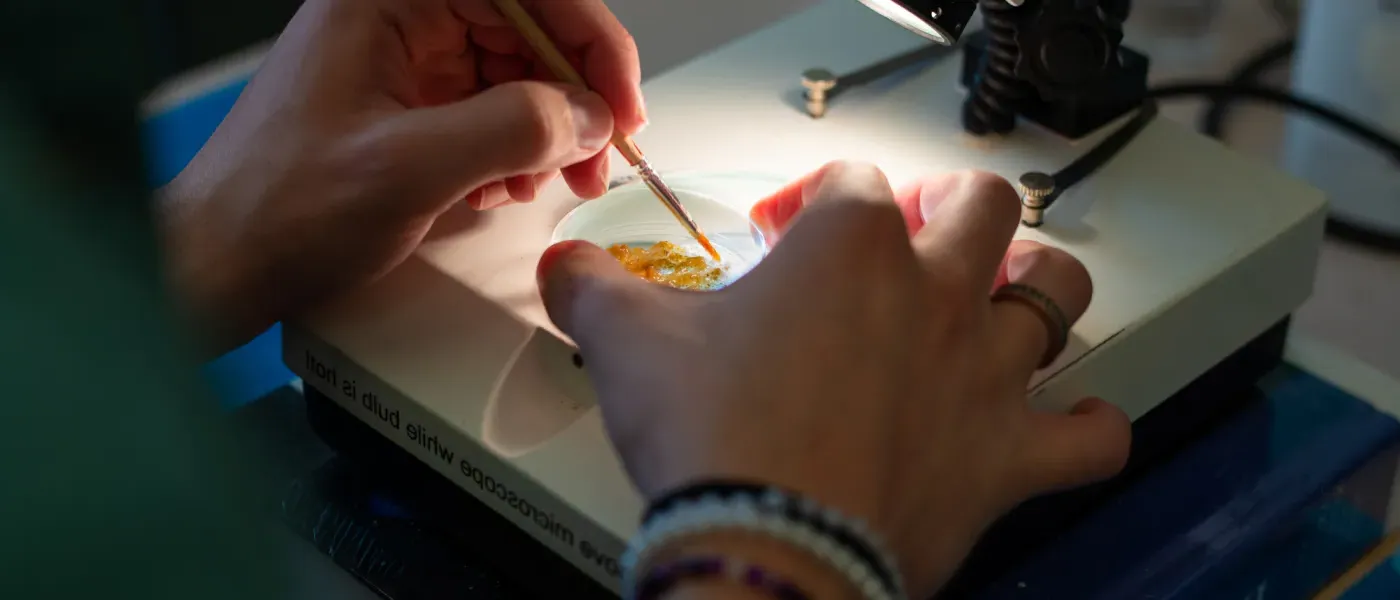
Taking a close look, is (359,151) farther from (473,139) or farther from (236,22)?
(236,22)

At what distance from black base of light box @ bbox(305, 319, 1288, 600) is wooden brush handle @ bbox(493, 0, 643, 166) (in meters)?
0.19

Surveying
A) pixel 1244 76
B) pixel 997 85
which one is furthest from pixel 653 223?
pixel 1244 76

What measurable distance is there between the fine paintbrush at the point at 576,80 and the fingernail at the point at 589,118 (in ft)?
0.06

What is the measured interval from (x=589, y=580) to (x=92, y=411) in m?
0.36

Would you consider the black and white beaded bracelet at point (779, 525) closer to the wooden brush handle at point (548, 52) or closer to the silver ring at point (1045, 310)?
the silver ring at point (1045, 310)

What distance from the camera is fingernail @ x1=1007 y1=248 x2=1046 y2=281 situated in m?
0.59

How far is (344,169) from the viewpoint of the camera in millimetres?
614

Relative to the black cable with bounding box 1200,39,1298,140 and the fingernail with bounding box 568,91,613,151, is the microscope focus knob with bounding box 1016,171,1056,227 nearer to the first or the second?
the fingernail with bounding box 568,91,613,151

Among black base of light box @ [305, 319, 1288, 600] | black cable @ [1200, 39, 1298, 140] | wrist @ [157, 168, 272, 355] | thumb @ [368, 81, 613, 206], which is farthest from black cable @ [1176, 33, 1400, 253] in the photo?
wrist @ [157, 168, 272, 355]

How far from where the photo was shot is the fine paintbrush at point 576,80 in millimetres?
646

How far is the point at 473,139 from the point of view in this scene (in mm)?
593

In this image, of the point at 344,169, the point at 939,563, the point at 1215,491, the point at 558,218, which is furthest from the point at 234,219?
the point at 1215,491

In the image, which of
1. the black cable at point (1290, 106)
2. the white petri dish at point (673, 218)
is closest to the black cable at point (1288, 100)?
the black cable at point (1290, 106)

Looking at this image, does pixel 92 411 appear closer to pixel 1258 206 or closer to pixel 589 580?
pixel 589 580
